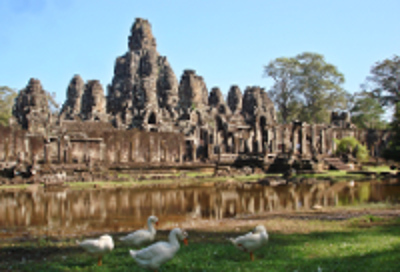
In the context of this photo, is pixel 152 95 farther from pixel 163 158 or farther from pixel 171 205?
pixel 171 205

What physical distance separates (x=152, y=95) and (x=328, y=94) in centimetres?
3508

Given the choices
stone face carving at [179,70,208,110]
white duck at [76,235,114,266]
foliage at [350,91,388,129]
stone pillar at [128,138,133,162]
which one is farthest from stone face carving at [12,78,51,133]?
foliage at [350,91,388,129]

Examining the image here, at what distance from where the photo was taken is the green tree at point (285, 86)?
257ft

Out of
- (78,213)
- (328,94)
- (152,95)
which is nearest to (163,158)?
(152,95)

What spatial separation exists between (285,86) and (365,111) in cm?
1846

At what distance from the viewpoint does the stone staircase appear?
39969 millimetres

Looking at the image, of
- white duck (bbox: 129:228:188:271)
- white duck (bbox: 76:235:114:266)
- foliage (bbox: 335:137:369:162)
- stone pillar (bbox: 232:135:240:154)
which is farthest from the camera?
stone pillar (bbox: 232:135:240:154)

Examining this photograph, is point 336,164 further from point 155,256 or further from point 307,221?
point 155,256

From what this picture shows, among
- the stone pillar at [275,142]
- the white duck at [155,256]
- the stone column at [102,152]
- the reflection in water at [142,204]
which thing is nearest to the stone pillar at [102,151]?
the stone column at [102,152]

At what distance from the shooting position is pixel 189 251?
26.8 ft

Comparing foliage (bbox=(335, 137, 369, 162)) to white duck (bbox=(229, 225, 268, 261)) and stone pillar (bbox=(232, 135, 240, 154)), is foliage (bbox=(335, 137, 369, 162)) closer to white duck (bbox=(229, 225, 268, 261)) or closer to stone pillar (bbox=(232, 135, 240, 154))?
stone pillar (bbox=(232, 135, 240, 154))

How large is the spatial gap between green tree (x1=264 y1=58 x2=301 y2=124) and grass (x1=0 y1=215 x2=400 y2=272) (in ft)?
229

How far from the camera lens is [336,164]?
4100 cm

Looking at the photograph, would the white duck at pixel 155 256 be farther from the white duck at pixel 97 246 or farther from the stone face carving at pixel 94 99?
the stone face carving at pixel 94 99
